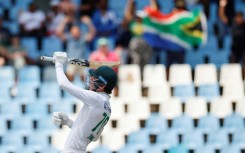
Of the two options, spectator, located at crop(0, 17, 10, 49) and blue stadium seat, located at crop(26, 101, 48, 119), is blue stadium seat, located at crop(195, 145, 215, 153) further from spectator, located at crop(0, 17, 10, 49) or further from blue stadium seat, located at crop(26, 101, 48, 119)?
spectator, located at crop(0, 17, 10, 49)

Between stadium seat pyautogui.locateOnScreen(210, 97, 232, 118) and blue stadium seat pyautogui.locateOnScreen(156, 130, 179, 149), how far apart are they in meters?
0.88

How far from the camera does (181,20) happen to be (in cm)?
1524

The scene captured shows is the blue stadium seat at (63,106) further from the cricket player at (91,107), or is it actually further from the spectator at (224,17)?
the cricket player at (91,107)

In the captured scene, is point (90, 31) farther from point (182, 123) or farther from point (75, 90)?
point (75, 90)

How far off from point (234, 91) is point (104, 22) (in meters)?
2.73

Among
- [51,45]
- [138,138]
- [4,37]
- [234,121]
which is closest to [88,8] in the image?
[51,45]

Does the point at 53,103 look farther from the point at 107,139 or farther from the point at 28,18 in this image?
the point at 28,18

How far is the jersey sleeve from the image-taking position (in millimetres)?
8656

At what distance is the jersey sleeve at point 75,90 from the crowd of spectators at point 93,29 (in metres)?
5.58

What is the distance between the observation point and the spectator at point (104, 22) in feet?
50.6

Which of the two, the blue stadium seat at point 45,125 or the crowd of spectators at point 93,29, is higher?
the crowd of spectators at point 93,29

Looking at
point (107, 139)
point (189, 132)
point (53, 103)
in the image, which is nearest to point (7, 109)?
point (53, 103)

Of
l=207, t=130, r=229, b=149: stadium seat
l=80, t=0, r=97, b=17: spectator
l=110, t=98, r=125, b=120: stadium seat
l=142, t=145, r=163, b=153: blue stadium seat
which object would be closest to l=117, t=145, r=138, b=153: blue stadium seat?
l=142, t=145, r=163, b=153: blue stadium seat

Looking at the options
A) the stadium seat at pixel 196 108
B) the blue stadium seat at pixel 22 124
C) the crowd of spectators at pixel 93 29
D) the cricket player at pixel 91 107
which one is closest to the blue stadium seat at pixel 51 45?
the crowd of spectators at pixel 93 29
